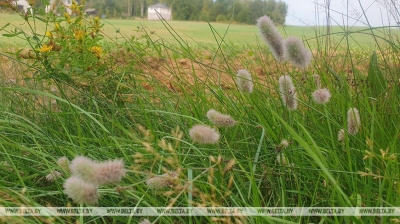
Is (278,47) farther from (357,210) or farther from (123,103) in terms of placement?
(123,103)

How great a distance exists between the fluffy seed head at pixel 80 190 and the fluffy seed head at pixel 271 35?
1.93ft

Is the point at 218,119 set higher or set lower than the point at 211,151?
higher

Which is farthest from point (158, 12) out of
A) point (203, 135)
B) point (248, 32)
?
point (248, 32)

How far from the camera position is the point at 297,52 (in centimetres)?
100

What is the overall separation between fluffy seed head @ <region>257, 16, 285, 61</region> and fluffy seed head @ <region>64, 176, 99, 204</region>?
589mm

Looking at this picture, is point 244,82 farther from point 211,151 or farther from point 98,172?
point 98,172

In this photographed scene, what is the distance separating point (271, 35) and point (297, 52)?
3.5 inches

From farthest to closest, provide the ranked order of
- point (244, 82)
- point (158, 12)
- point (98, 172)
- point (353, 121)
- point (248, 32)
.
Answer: point (248, 32) → point (158, 12) → point (244, 82) → point (353, 121) → point (98, 172)

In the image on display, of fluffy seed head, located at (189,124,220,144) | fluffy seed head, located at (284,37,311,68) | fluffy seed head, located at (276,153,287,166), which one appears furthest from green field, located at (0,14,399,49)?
fluffy seed head, located at (189,124,220,144)

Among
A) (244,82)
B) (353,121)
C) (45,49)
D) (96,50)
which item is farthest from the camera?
(96,50)

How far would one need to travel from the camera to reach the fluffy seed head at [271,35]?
3.41ft

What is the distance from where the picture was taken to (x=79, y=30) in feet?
6.17

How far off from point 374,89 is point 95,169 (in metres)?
1.20

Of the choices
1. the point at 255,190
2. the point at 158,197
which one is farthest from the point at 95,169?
the point at 158,197
